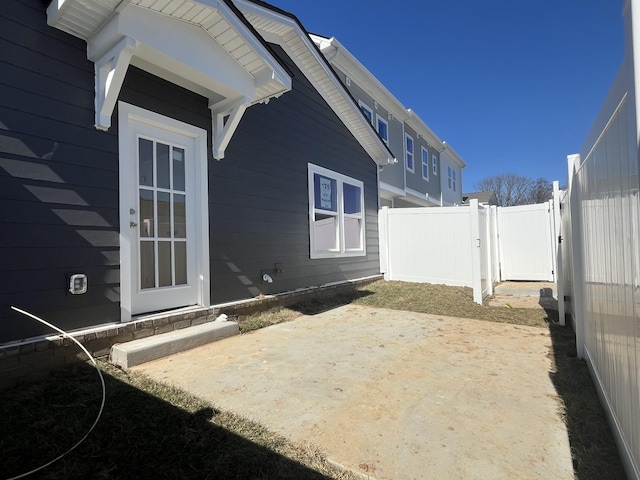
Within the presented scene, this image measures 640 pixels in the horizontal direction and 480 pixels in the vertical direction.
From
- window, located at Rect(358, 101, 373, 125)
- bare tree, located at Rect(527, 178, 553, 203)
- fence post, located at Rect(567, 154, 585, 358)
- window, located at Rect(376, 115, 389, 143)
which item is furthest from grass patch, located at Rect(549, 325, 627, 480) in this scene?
bare tree, located at Rect(527, 178, 553, 203)

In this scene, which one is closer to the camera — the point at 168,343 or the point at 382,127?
the point at 168,343

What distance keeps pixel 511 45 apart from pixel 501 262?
7.17 metres

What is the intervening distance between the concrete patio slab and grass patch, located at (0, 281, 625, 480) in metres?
0.12

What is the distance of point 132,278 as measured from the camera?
138 inches

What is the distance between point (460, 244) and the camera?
766cm

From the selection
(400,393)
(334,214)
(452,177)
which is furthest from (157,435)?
(452,177)

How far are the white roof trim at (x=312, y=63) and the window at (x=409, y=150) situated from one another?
4.47m

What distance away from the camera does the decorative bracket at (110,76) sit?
2955mm

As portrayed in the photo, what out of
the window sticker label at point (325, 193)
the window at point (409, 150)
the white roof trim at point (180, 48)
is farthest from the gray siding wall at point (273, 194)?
the window at point (409, 150)

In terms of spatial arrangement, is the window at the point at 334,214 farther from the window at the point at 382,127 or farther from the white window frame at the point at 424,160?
the white window frame at the point at 424,160

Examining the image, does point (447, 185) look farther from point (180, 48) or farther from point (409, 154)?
point (180, 48)

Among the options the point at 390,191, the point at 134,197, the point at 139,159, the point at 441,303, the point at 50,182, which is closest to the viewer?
the point at 50,182

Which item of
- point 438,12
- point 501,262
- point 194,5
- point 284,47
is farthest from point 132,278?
point 438,12

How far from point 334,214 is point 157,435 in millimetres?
5711
